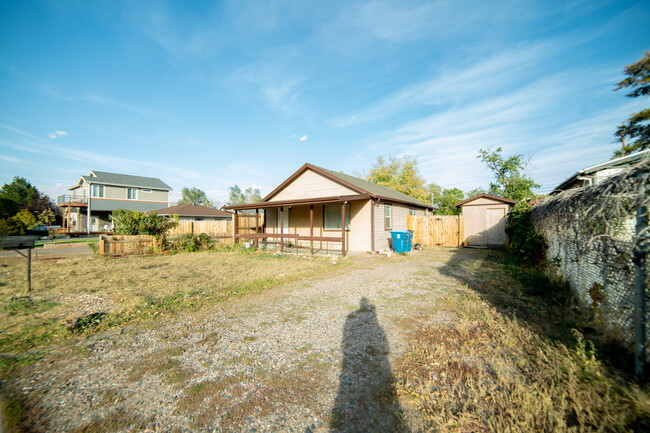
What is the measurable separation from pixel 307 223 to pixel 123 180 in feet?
92.9

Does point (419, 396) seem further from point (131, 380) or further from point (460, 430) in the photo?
point (131, 380)

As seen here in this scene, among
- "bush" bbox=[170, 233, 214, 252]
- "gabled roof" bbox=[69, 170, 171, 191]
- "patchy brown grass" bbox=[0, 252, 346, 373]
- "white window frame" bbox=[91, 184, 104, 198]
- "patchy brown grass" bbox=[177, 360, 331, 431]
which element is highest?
"gabled roof" bbox=[69, 170, 171, 191]

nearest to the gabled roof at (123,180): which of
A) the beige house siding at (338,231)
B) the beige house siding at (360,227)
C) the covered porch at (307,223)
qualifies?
the covered porch at (307,223)

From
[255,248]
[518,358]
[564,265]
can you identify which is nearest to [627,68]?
[564,265]

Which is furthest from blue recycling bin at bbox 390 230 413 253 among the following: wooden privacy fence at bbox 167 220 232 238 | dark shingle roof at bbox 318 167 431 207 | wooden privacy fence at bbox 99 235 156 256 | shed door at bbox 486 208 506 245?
wooden privacy fence at bbox 167 220 232 238

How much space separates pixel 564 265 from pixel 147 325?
8.55 metres

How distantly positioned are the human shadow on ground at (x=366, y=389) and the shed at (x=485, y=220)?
14.4 metres

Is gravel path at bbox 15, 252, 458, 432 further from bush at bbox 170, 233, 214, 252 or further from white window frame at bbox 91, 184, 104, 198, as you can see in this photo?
white window frame at bbox 91, 184, 104, 198

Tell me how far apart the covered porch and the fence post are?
9.33 m

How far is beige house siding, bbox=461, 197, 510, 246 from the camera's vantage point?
14.9 m

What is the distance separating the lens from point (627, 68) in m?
18.7

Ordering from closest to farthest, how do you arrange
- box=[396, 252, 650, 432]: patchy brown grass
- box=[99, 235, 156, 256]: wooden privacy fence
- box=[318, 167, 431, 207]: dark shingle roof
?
box=[396, 252, 650, 432]: patchy brown grass
box=[99, 235, 156, 256]: wooden privacy fence
box=[318, 167, 431, 207]: dark shingle roof

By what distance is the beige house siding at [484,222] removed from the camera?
48.9 ft

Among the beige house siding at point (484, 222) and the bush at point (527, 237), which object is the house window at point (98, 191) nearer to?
the beige house siding at point (484, 222)
